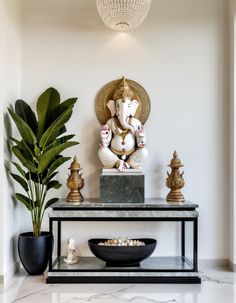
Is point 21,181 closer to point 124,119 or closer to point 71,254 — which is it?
point 71,254

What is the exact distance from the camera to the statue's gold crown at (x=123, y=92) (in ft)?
10.3

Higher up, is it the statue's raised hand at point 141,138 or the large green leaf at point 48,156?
the statue's raised hand at point 141,138

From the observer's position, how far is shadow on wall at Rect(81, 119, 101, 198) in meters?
3.32

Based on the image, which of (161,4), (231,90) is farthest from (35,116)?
(231,90)

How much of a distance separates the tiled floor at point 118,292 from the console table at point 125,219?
0.06m

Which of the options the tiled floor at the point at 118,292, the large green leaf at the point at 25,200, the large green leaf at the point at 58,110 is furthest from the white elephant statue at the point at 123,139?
the tiled floor at the point at 118,292

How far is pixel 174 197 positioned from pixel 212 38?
4.99 feet

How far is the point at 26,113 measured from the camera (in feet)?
10.2

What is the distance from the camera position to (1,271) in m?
2.80

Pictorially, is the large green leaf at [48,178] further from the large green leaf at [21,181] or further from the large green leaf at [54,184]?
the large green leaf at [21,181]

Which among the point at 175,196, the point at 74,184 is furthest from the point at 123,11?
the point at 175,196

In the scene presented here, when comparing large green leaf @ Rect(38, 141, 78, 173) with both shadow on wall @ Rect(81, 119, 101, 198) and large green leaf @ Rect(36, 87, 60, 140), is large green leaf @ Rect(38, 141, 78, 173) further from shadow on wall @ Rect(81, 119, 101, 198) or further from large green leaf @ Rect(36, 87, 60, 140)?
shadow on wall @ Rect(81, 119, 101, 198)

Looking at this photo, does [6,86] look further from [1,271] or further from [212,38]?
[212,38]

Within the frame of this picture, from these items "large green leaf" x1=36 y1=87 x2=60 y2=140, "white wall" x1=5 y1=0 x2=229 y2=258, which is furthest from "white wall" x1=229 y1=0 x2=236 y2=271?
"large green leaf" x1=36 y1=87 x2=60 y2=140
